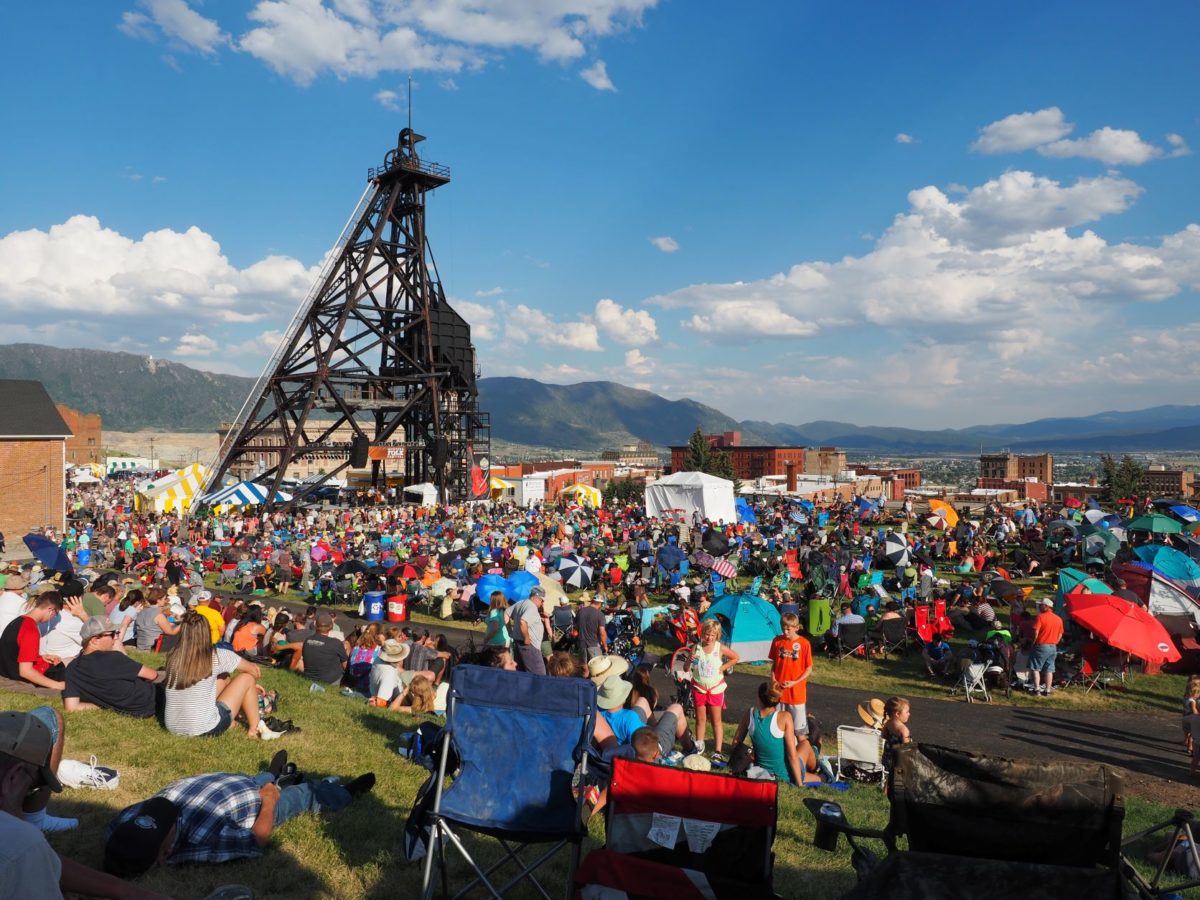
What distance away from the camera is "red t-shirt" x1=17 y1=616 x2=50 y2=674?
8016 millimetres

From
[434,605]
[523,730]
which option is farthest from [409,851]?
[434,605]

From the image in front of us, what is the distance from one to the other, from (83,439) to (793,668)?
126662 millimetres

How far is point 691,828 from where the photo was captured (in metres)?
3.83

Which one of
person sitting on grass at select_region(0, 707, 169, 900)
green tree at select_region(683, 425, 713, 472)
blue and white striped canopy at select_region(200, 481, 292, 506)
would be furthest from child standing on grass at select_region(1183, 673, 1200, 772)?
green tree at select_region(683, 425, 713, 472)

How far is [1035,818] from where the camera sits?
3.36 metres

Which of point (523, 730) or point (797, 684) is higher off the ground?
point (523, 730)

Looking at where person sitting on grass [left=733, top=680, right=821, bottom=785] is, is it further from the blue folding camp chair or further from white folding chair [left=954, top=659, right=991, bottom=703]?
white folding chair [left=954, top=659, right=991, bottom=703]

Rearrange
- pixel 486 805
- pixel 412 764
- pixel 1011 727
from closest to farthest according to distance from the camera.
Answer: pixel 486 805 → pixel 412 764 → pixel 1011 727

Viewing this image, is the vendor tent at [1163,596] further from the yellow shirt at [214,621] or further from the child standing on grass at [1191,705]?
the yellow shirt at [214,621]

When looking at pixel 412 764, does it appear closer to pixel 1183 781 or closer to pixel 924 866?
pixel 924 866

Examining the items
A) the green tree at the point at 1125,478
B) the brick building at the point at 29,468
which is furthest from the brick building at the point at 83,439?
the green tree at the point at 1125,478

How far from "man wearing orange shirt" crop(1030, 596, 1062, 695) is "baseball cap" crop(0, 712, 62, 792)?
475 inches

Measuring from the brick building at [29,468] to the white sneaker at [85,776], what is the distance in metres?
33.0

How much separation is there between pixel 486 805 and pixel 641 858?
951 mm
